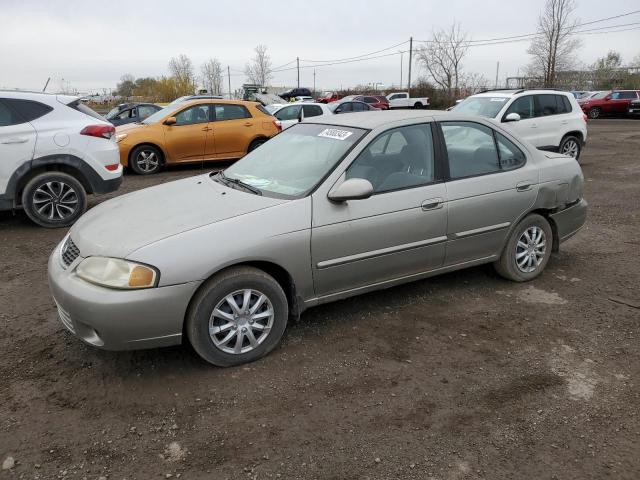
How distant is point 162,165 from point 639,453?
10711mm

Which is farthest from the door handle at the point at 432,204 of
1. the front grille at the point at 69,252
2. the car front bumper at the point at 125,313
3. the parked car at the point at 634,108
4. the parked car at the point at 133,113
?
the parked car at the point at 634,108

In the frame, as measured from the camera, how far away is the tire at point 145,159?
11375mm

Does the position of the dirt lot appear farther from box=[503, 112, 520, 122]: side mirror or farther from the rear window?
box=[503, 112, 520, 122]: side mirror

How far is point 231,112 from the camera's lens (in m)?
12.1

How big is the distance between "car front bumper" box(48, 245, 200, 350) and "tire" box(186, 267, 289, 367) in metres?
0.10

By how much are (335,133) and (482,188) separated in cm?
131

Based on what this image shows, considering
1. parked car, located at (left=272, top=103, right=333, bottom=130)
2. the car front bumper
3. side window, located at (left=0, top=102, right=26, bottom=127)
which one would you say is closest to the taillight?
side window, located at (left=0, top=102, right=26, bottom=127)

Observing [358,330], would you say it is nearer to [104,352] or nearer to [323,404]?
[323,404]

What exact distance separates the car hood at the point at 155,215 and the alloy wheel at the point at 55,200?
3.21 m

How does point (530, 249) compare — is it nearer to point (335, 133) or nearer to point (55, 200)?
point (335, 133)

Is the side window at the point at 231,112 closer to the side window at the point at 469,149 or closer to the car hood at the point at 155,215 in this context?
the car hood at the point at 155,215

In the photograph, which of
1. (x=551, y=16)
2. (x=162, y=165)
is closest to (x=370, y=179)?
(x=162, y=165)

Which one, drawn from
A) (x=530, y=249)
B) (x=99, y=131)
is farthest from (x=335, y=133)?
(x=99, y=131)

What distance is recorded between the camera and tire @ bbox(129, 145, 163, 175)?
11.4 metres
